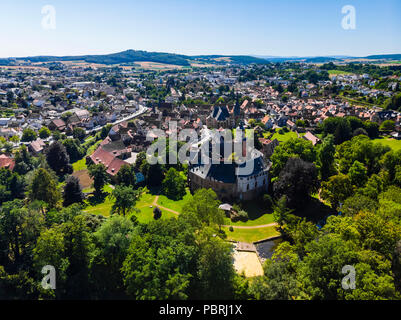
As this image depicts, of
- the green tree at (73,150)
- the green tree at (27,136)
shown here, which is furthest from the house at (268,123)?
the green tree at (27,136)

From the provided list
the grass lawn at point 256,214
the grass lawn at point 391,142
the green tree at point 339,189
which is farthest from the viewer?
the grass lawn at point 391,142

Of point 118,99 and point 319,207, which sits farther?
point 118,99

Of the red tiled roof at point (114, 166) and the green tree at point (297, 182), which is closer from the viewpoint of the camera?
the green tree at point (297, 182)

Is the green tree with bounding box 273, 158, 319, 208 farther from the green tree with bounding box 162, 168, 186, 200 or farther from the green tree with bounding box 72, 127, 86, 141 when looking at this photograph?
the green tree with bounding box 72, 127, 86, 141

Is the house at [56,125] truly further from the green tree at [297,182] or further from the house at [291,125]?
the house at [291,125]

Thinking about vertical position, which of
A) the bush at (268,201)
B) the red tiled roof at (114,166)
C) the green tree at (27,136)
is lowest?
the bush at (268,201)

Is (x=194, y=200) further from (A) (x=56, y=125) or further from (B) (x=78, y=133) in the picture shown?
(A) (x=56, y=125)

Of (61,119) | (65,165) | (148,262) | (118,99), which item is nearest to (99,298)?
(148,262)

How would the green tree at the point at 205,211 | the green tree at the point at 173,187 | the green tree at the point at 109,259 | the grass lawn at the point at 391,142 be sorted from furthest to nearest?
the grass lawn at the point at 391,142, the green tree at the point at 173,187, the green tree at the point at 205,211, the green tree at the point at 109,259

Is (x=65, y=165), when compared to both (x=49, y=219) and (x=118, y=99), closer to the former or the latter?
(x=49, y=219)
